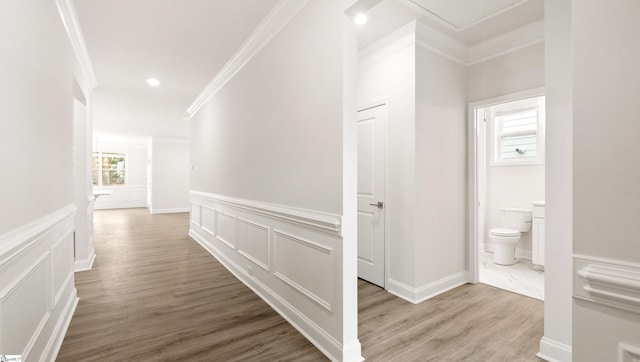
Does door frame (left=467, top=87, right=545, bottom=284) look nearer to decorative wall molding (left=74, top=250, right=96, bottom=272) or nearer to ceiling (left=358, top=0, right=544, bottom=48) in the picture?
ceiling (left=358, top=0, right=544, bottom=48)

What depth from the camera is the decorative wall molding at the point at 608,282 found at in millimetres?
874

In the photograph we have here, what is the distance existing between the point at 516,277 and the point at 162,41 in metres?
5.21

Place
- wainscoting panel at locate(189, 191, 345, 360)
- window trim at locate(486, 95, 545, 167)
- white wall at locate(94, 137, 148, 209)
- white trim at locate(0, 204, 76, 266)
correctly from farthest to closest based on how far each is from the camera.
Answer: white wall at locate(94, 137, 148, 209) < window trim at locate(486, 95, 545, 167) < wainscoting panel at locate(189, 191, 345, 360) < white trim at locate(0, 204, 76, 266)

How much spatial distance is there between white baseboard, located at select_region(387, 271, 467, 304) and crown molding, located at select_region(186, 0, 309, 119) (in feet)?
9.51

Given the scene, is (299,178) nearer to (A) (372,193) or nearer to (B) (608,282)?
(A) (372,193)

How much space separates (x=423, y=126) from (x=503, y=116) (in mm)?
2624

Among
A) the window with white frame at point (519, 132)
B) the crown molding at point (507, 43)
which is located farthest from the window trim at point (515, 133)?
the crown molding at point (507, 43)

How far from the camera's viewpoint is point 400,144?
3.08 m

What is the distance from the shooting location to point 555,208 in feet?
6.63

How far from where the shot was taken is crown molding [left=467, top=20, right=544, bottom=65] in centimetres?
290

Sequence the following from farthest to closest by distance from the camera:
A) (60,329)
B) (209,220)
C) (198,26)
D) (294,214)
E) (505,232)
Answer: (209,220), (505,232), (198,26), (294,214), (60,329)

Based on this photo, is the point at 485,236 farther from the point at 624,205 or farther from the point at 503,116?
the point at 624,205

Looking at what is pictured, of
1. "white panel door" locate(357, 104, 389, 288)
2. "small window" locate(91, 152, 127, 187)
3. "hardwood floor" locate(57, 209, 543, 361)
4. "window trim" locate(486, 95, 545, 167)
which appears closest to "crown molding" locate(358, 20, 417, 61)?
"white panel door" locate(357, 104, 389, 288)

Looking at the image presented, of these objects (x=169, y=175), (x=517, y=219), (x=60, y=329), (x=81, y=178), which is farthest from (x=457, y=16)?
(x=169, y=175)
